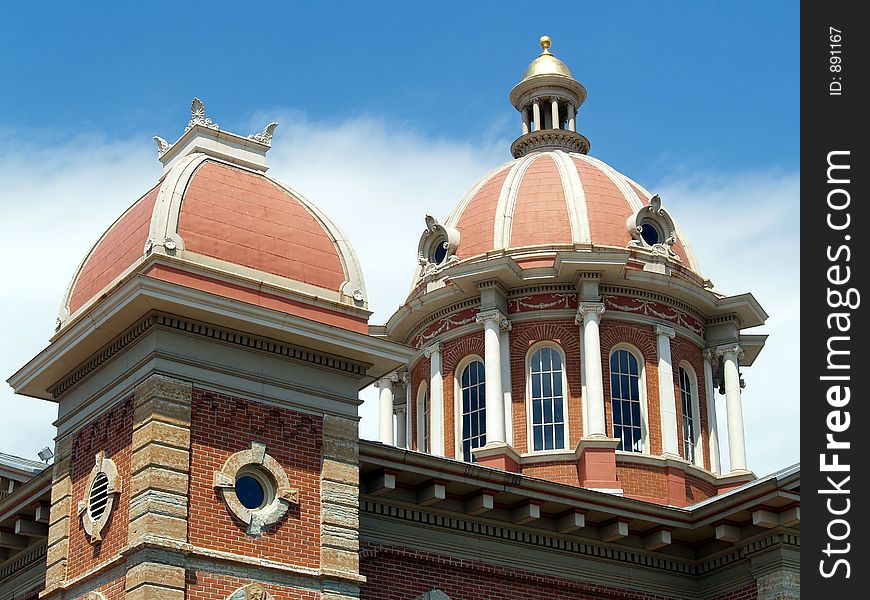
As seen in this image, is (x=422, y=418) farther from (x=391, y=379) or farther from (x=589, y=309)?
(x=589, y=309)

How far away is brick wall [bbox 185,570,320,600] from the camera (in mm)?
19406

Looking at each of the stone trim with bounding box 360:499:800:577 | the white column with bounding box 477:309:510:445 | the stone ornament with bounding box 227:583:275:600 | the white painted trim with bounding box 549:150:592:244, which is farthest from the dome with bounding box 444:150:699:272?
the stone ornament with bounding box 227:583:275:600

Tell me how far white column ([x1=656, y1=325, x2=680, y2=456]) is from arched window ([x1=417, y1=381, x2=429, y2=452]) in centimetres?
568

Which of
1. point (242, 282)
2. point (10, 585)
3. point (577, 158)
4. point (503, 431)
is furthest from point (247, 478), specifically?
point (577, 158)

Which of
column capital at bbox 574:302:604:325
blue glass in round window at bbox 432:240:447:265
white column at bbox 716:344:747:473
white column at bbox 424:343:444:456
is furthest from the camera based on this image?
blue glass in round window at bbox 432:240:447:265

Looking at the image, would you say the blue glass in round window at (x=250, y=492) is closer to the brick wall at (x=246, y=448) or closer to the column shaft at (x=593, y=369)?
the brick wall at (x=246, y=448)

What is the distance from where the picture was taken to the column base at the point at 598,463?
3038 cm

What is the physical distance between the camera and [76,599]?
20641 millimetres

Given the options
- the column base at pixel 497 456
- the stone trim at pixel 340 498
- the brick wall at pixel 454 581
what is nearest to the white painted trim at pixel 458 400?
the column base at pixel 497 456

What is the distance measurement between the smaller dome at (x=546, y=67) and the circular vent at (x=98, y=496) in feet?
70.3

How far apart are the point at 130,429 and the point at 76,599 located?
2.51 metres

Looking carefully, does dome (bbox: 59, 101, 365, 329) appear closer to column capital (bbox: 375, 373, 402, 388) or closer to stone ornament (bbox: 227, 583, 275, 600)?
stone ornament (bbox: 227, 583, 275, 600)

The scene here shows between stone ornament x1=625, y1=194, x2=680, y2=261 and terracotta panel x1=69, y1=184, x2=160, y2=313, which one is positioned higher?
stone ornament x1=625, y1=194, x2=680, y2=261
